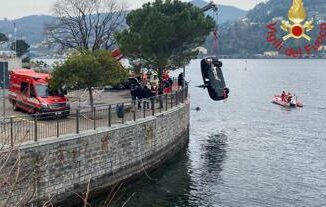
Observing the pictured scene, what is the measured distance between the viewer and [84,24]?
5900cm

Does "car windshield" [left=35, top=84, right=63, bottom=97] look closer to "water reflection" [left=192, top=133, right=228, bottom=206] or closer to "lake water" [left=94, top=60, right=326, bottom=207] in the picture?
"lake water" [left=94, top=60, right=326, bottom=207]

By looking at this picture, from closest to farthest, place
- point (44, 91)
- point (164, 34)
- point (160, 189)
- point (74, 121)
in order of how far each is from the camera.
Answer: point (74, 121)
point (160, 189)
point (44, 91)
point (164, 34)

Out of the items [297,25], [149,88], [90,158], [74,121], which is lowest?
[90,158]

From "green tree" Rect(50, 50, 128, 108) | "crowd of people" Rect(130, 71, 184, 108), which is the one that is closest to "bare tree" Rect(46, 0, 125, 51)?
"crowd of people" Rect(130, 71, 184, 108)

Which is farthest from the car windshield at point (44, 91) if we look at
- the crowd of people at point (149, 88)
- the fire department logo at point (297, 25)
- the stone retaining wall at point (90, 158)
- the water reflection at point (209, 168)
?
the fire department logo at point (297, 25)

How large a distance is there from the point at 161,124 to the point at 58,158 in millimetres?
10374

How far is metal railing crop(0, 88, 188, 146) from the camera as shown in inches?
753

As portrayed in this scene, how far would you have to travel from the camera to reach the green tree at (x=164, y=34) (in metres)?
40.5

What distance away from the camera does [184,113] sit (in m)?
36.7

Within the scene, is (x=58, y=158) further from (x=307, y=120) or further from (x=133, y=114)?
(x=307, y=120)

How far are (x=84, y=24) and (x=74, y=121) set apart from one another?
3755 centimetres

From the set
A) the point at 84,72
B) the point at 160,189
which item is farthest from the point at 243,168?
the point at 84,72

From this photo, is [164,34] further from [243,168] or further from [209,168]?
[243,168]

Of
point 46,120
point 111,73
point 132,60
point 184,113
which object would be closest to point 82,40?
point 132,60
